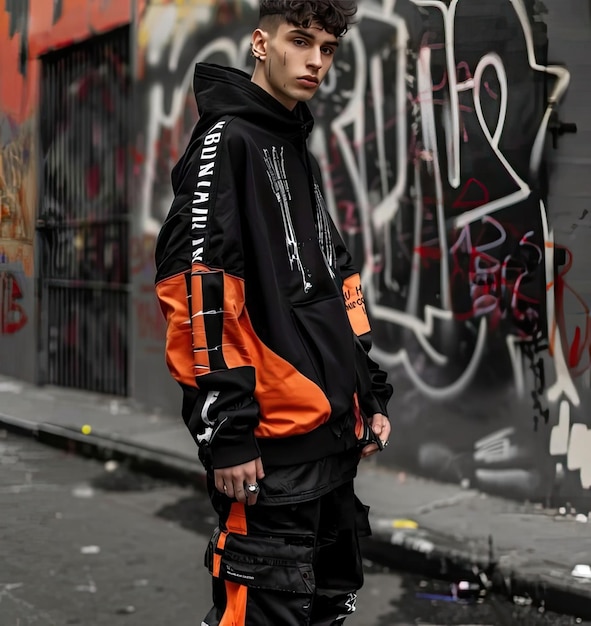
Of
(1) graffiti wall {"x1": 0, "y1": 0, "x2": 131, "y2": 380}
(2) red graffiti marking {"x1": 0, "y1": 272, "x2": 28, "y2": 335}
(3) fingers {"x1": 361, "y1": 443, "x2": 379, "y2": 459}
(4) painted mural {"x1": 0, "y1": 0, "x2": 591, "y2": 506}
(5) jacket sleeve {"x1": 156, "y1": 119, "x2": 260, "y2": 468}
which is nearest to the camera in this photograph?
(5) jacket sleeve {"x1": 156, "y1": 119, "x2": 260, "y2": 468}

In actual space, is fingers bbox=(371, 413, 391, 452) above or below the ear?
below

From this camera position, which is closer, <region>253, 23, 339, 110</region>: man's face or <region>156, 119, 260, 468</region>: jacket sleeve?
<region>156, 119, 260, 468</region>: jacket sleeve

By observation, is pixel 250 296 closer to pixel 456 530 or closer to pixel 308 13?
pixel 308 13

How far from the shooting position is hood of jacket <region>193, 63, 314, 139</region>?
2.42 m

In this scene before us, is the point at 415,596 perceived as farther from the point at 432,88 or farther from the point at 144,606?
the point at 432,88

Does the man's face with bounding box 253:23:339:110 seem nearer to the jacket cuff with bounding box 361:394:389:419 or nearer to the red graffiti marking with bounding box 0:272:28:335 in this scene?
the jacket cuff with bounding box 361:394:389:419

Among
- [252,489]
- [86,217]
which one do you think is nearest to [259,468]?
[252,489]

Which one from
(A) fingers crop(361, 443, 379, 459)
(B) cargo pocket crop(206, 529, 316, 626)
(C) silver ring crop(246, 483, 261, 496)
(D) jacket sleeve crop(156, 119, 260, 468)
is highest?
(D) jacket sleeve crop(156, 119, 260, 468)

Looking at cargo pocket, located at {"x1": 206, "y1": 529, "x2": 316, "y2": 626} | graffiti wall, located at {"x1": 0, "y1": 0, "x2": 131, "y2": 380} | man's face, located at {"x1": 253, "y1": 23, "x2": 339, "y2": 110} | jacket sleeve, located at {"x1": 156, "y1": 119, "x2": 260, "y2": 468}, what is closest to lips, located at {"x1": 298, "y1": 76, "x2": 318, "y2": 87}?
man's face, located at {"x1": 253, "y1": 23, "x2": 339, "y2": 110}

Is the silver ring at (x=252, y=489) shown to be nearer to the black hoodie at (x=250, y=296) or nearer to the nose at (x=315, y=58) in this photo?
the black hoodie at (x=250, y=296)

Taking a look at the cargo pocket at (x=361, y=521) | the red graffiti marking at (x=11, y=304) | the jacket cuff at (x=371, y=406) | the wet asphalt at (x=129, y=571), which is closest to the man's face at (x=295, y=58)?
the jacket cuff at (x=371, y=406)

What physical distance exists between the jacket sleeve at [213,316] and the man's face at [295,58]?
0.21 m

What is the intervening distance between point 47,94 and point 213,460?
8733mm

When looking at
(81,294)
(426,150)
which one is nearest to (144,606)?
(426,150)
